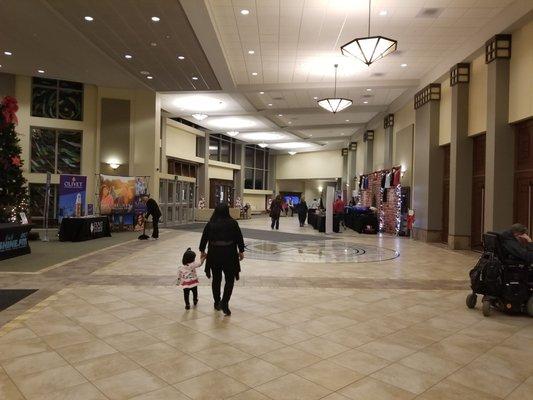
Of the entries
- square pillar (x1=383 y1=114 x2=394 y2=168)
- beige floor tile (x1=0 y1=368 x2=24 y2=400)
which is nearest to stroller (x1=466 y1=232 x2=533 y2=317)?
beige floor tile (x1=0 y1=368 x2=24 y2=400)

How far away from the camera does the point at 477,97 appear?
11375mm

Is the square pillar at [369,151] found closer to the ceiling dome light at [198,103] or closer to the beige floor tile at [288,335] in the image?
the ceiling dome light at [198,103]

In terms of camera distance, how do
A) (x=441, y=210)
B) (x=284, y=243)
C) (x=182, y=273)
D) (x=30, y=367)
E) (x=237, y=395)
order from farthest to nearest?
(x=441, y=210) < (x=284, y=243) < (x=182, y=273) < (x=30, y=367) < (x=237, y=395)

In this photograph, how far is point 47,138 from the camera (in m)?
16.1

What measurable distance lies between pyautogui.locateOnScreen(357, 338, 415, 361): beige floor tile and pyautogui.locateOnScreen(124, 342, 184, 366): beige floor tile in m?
1.70

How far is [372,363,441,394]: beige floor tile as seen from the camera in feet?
10.2

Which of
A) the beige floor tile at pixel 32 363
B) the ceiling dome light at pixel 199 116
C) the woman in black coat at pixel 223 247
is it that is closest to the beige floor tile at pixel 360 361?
the woman in black coat at pixel 223 247

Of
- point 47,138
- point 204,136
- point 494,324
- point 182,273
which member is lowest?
point 494,324

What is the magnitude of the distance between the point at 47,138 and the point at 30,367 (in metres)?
14.8

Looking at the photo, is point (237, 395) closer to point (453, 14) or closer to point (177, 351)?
point (177, 351)

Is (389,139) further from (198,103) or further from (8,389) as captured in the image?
(8,389)

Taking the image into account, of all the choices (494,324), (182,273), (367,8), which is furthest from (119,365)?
(367,8)

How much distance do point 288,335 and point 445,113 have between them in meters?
11.3

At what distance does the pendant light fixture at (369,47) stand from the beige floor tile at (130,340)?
24.3 feet
